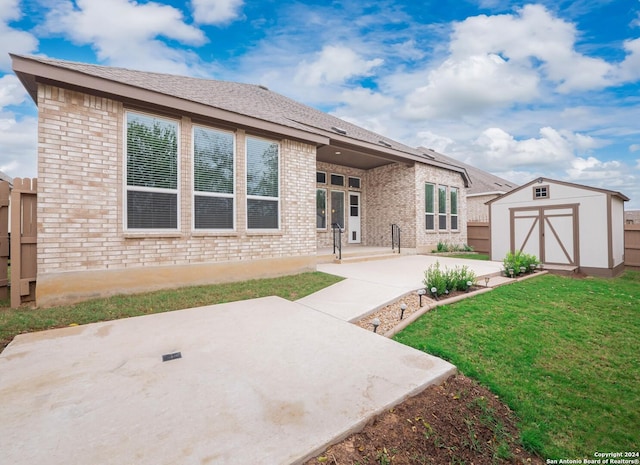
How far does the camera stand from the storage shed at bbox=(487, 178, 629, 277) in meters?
8.81

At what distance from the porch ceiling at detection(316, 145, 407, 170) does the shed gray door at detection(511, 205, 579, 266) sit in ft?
16.7

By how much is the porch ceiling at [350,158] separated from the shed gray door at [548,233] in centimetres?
509

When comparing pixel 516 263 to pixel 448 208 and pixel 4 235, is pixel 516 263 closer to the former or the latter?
pixel 448 208

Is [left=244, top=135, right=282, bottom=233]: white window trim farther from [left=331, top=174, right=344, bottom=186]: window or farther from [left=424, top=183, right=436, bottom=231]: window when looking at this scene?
[left=424, top=183, right=436, bottom=231]: window

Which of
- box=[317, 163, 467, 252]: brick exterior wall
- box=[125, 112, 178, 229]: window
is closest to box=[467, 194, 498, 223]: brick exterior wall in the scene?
box=[317, 163, 467, 252]: brick exterior wall

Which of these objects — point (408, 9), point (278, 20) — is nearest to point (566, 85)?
point (408, 9)

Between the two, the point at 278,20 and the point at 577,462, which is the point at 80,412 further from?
the point at 278,20

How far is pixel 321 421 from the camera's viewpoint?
1877 millimetres

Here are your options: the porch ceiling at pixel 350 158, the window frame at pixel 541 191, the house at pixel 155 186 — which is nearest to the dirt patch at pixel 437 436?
the house at pixel 155 186

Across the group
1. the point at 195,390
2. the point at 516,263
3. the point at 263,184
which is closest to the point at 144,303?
the point at 195,390

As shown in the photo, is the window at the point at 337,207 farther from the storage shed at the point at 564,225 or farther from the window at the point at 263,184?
the storage shed at the point at 564,225

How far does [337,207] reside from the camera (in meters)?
13.1

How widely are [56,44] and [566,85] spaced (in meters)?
18.0

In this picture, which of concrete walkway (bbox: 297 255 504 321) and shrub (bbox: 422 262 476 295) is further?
shrub (bbox: 422 262 476 295)
